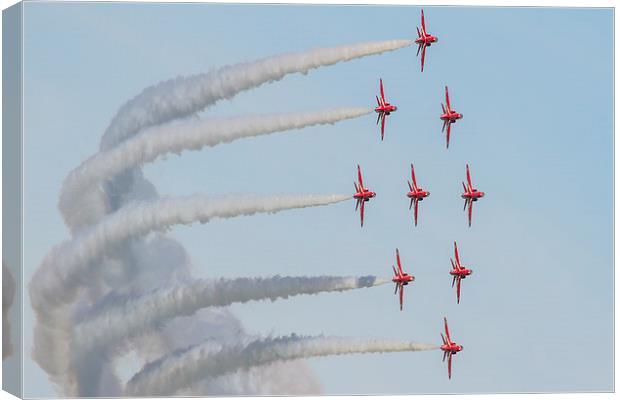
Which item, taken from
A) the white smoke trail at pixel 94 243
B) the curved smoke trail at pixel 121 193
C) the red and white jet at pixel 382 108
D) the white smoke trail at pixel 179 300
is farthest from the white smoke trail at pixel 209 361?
the red and white jet at pixel 382 108

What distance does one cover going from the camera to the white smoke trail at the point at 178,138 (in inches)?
2820

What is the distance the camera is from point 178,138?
72312 mm

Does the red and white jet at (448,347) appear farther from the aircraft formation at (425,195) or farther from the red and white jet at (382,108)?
the red and white jet at (382,108)

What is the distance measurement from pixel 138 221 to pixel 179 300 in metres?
2.55

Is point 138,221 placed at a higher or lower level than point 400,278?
higher

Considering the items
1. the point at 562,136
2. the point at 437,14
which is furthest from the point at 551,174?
the point at 437,14

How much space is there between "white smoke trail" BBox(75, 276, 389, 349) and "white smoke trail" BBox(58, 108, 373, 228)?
2.81m

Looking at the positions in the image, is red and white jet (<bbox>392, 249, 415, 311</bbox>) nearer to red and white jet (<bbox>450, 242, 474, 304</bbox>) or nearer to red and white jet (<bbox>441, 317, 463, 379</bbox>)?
red and white jet (<bbox>450, 242, 474, 304</bbox>)

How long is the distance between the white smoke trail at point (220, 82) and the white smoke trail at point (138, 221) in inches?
91.6

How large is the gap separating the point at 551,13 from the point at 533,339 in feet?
31.8

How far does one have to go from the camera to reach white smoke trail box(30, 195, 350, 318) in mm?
71500

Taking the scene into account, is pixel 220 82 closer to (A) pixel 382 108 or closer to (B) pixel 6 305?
(A) pixel 382 108

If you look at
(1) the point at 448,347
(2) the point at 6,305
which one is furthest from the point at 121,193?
(1) the point at 448,347

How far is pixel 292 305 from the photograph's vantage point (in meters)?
72.2
